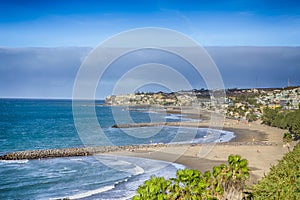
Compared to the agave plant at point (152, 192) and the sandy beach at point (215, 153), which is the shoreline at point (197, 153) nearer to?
the sandy beach at point (215, 153)

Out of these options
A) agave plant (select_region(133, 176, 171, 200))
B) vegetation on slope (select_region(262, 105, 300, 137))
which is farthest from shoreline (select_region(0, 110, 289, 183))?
agave plant (select_region(133, 176, 171, 200))

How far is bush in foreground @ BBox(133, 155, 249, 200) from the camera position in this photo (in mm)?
12844

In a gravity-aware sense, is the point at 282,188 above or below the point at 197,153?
above

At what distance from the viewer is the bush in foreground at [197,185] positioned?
12.8m

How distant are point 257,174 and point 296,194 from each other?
74.0 feet

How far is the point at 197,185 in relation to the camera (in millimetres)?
14375

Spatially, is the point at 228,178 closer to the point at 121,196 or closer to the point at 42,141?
the point at 121,196

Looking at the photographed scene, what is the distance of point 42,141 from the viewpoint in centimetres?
6975

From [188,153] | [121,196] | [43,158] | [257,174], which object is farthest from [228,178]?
[43,158]

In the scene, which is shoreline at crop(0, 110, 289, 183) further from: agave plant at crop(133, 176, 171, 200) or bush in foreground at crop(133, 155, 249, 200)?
agave plant at crop(133, 176, 171, 200)

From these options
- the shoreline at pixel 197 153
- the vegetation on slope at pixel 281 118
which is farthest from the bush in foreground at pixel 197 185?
the vegetation on slope at pixel 281 118

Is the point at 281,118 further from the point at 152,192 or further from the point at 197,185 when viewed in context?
the point at 152,192

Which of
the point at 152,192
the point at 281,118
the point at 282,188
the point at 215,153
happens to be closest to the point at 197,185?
the point at 152,192

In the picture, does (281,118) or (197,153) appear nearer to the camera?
(197,153)
